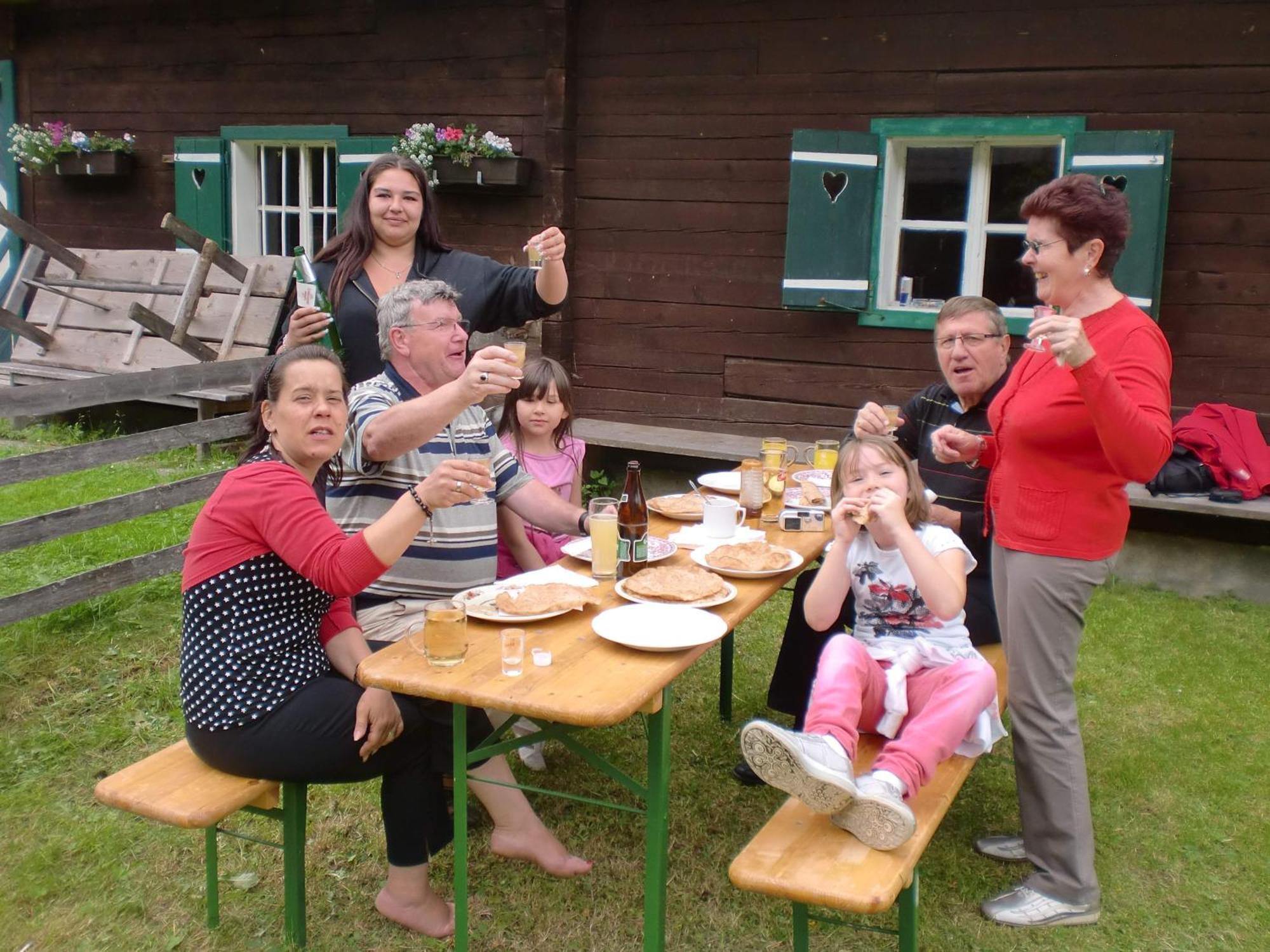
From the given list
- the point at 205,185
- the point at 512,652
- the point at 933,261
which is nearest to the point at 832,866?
the point at 512,652

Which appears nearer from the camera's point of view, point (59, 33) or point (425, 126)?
point (425, 126)

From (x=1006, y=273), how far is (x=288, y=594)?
15.5 ft

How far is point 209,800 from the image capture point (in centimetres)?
236

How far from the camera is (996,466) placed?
9.50ft

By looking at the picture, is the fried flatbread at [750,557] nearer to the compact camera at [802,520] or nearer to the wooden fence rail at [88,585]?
the compact camera at [802,520]

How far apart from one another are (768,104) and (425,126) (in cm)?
210

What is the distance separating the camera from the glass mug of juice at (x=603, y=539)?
276 cm

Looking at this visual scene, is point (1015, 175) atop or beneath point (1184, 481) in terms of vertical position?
atop

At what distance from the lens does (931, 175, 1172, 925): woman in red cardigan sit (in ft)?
8.23

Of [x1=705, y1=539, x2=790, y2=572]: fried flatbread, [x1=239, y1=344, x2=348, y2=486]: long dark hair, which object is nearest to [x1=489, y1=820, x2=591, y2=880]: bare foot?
[x1=705, y1=539, x2=790, y2=572]: fried flatbread

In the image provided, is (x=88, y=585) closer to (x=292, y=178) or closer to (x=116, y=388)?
(x=116, y=388)

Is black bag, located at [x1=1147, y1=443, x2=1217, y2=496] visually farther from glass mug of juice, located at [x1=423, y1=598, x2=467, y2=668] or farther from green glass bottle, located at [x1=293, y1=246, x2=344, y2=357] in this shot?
glass mug of juice, located at [x1=423, y1=598, x2=467, y2=668]

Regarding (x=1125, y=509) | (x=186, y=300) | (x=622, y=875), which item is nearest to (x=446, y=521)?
(x=622, y=875)

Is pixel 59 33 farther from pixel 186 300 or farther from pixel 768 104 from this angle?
pixel 768 104
